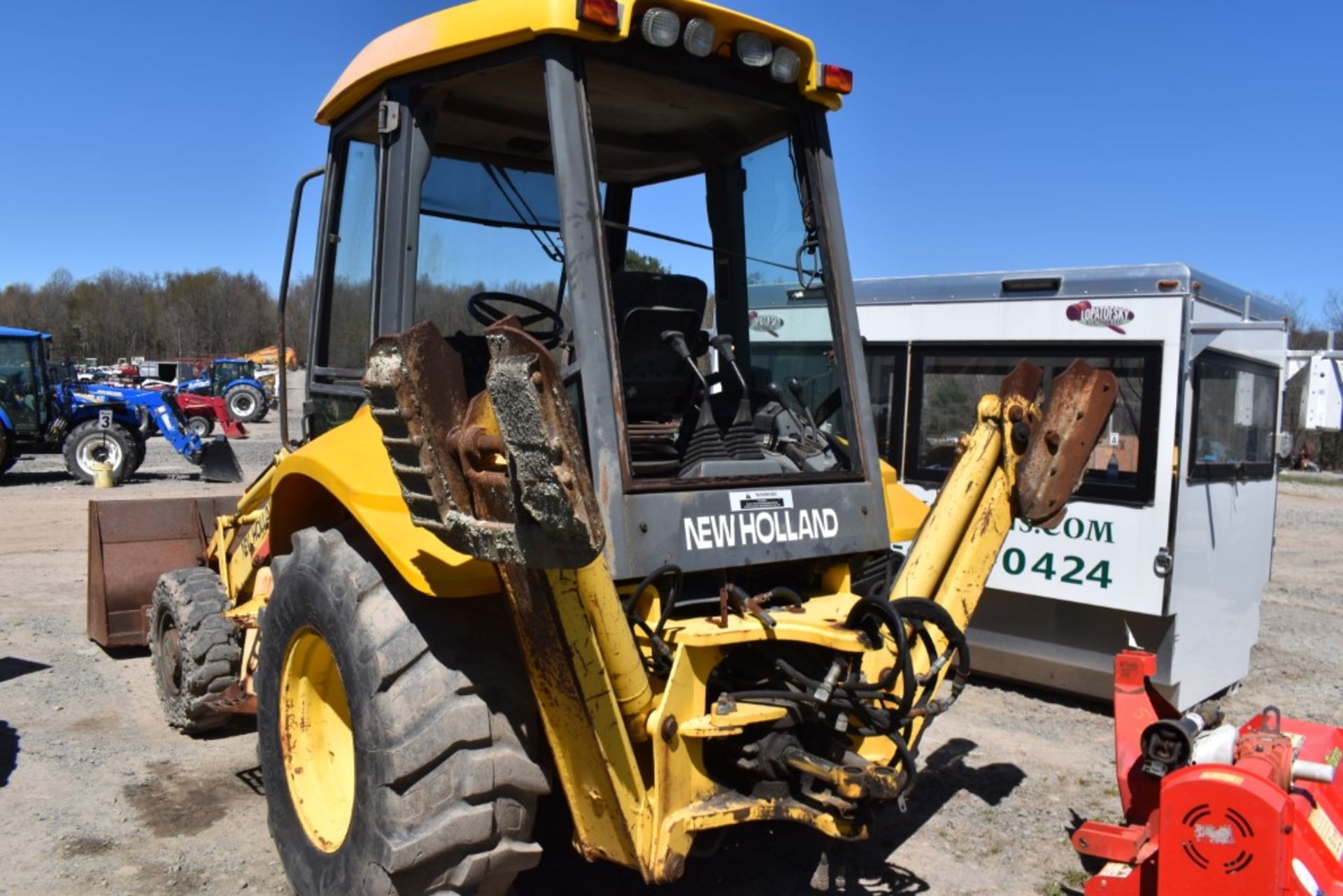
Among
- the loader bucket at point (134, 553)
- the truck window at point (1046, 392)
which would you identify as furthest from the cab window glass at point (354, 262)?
the truck window at point (1046, 392)

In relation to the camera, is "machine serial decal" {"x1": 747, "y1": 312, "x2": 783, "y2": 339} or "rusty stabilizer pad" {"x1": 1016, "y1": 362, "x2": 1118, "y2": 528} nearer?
"rusty stabilizer pad" {"x1": 1016, "y1": 362, "x2": 1118, "y2": 528}

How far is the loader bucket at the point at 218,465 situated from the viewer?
45.7 feet

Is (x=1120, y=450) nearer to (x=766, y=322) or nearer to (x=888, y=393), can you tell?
(x=888, y=393)

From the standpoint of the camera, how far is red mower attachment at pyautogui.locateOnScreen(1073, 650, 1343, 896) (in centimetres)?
290

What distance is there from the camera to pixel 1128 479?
627cm

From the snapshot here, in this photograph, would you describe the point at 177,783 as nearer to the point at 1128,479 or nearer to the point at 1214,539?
the point at 1128,479

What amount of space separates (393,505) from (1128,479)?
4.72m

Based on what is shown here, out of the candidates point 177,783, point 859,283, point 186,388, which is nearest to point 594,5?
point 177,783

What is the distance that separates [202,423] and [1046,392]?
2273 cm

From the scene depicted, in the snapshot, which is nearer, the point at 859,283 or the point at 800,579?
the point at 800,579

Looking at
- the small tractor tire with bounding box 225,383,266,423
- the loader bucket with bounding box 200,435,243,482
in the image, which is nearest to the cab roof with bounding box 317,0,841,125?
the loader bucket with bounding box 200,435,243,482

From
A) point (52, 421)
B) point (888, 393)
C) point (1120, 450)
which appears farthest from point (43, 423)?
point (1120, 450)

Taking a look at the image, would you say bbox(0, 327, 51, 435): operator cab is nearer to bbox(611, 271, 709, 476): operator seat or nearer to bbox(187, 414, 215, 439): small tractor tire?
bbox(187, 414, 215, 439): small tractor tire

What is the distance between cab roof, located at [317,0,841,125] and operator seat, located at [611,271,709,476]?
2.52ft
